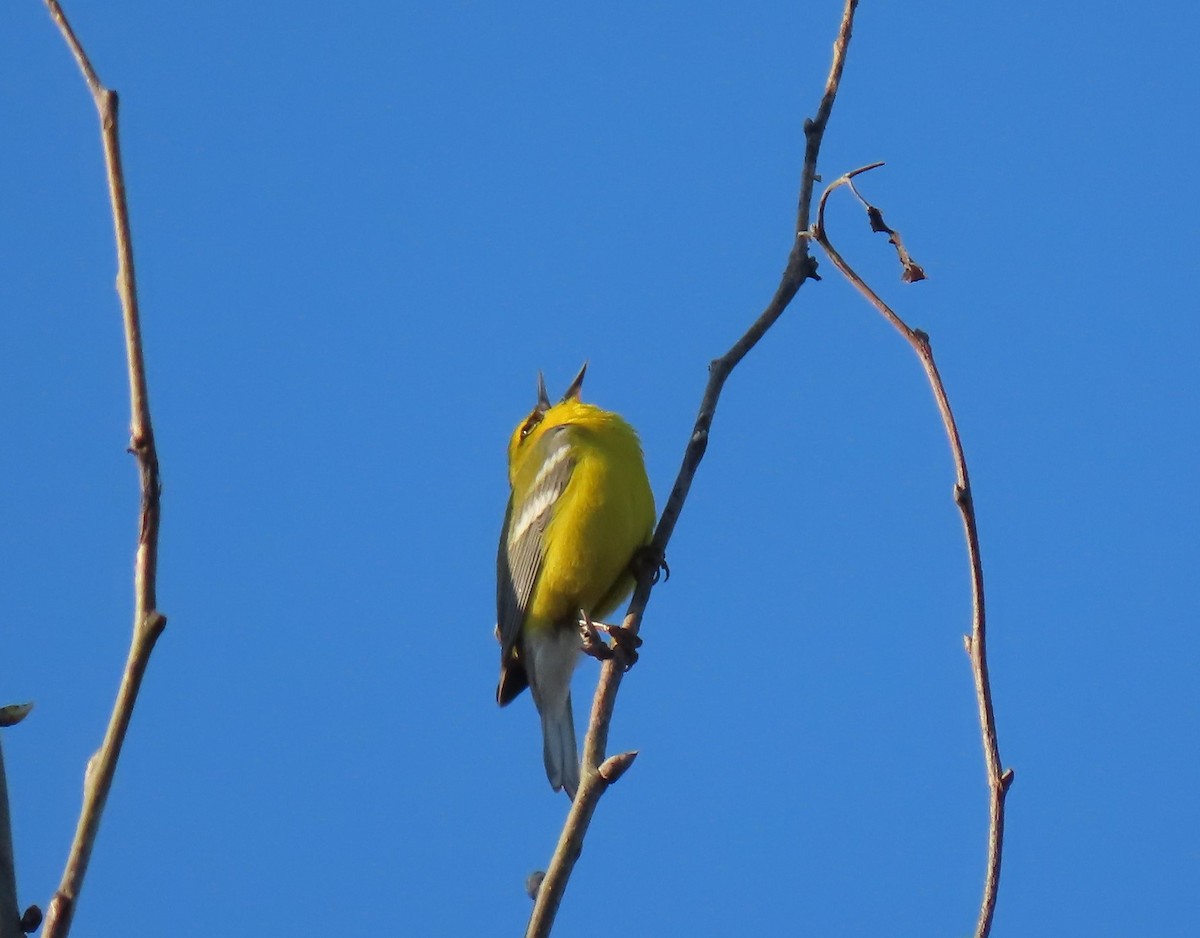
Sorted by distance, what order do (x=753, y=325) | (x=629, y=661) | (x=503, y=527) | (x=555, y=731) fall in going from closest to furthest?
(x=629, y=661), (x=753, y=325), (x=555, y=731), (x=503, y=527)

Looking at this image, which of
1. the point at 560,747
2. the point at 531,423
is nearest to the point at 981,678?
the point at 560,747

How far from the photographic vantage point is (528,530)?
6801 mm

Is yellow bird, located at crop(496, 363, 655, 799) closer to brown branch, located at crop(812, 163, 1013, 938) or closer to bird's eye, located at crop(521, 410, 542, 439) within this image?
bird's eye, located at crop(521, 410, 542, 439)

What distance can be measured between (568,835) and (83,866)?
858mm

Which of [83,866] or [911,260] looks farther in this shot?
[911,260]

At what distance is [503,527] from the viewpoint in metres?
7.43

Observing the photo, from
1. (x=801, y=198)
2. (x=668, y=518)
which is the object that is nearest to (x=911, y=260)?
(x=801, y=198)

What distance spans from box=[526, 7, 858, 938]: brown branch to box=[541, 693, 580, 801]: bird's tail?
2289 mm

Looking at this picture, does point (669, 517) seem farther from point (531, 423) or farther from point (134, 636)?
point (531, 423)

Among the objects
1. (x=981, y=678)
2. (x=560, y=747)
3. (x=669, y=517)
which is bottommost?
(x=981, y=678)

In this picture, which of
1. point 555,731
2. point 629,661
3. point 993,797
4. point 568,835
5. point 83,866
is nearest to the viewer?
point 83,866

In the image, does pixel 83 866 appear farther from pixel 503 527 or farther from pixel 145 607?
pixel 503 527

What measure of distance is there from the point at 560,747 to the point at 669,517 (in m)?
2.62

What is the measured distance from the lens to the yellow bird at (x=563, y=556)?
6273 millimetres
